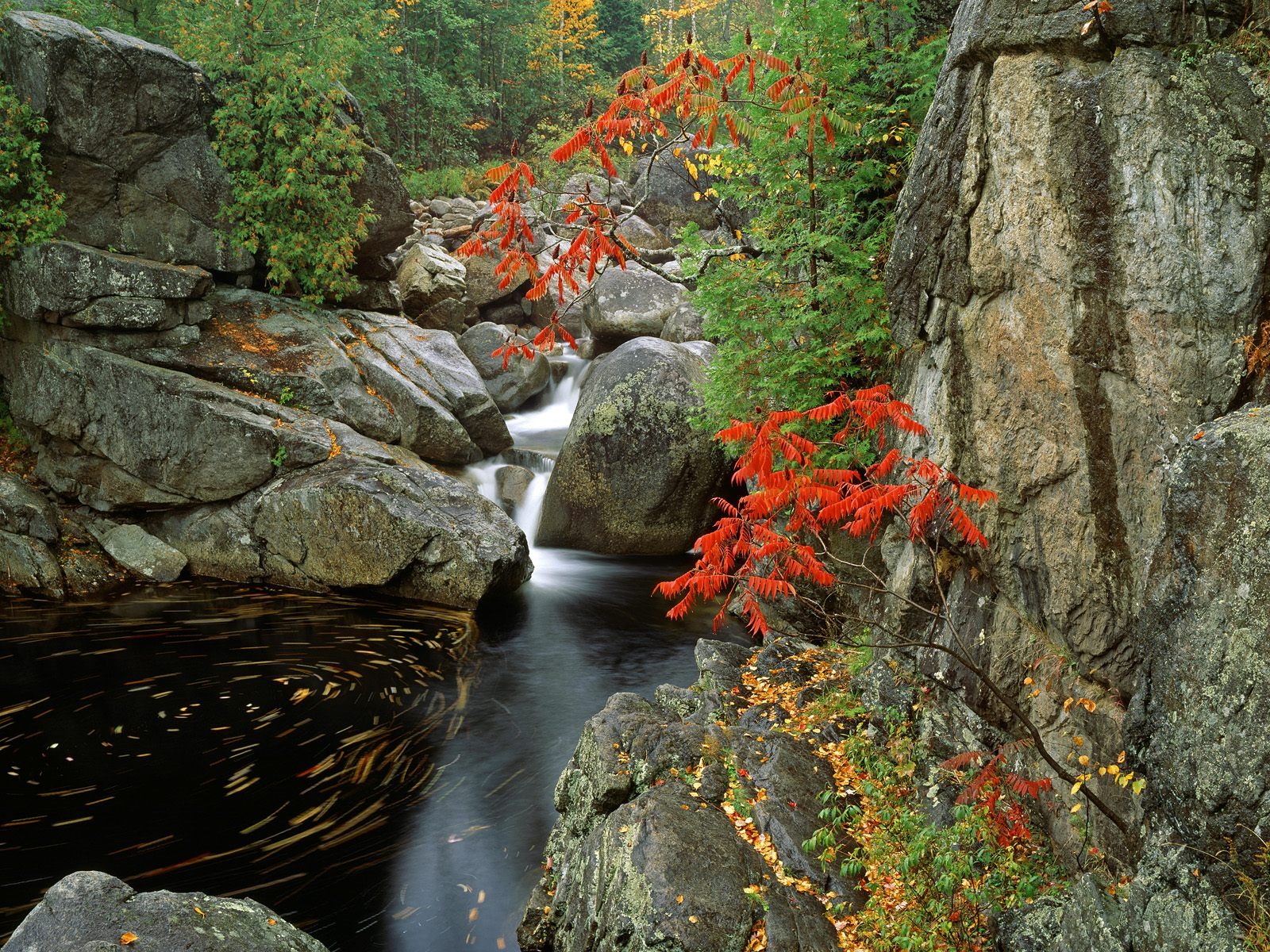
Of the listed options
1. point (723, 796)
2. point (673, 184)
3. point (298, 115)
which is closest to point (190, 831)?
point (723, 796)

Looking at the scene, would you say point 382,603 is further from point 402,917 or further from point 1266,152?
point 1266,152

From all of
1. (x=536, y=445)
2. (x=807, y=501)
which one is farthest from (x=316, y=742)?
(x=536, y=445)

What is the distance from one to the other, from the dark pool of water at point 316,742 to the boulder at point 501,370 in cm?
612

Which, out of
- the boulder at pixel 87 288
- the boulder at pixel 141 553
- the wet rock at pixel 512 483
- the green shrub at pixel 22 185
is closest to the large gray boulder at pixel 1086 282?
the wet rock at pixel 512 483

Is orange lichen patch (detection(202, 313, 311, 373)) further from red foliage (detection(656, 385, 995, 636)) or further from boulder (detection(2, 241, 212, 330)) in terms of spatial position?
red foliage (detection(656, 385, 995, 636))

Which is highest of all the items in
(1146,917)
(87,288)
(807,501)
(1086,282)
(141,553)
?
(1086,282)

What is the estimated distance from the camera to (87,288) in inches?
492

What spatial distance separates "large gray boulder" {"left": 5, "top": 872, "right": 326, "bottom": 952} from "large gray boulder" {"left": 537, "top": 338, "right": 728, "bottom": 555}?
9952 millimetres

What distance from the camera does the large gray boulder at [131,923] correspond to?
366 centimetres

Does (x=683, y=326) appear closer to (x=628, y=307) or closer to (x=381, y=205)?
(x=628, y=307)

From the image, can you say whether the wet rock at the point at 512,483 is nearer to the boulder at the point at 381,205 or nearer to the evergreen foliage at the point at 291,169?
the evergreen foliage at the point at 291,169

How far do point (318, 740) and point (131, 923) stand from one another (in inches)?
176

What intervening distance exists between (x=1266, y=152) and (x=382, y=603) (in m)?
10.8

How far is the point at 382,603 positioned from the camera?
11812 mm
